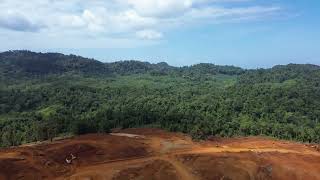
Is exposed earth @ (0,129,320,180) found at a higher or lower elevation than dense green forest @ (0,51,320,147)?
lower

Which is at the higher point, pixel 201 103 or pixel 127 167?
pixel 201 103

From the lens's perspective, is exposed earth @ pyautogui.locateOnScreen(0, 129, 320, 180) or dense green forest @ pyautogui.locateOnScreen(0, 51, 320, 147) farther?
dense green forest @ pyautogui.locateOnScreen(0, 51, 320, 147)

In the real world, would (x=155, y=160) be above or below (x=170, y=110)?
below

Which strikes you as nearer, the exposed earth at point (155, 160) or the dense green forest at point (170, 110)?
the exposed earth at point (155, 160)

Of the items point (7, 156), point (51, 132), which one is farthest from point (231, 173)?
point (51, 132)

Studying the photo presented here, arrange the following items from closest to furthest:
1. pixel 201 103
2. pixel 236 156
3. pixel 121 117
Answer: pixel 236 156, pixel 121 117, pixel 201 103

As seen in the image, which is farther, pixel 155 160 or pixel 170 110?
pixel 170 110

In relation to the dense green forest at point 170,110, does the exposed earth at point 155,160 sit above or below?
below

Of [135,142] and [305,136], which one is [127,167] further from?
[305,136]
